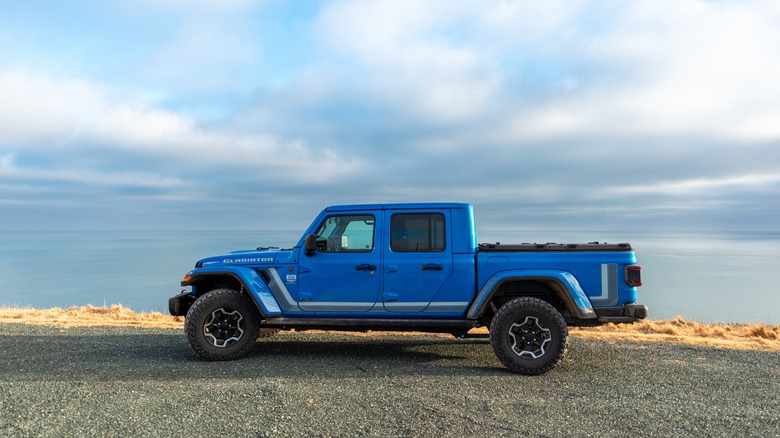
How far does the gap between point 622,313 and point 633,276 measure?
1.53 ft

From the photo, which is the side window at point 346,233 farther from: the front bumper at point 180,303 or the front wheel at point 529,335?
the front bumper at point 180,303

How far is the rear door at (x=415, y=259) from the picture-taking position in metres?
6.60

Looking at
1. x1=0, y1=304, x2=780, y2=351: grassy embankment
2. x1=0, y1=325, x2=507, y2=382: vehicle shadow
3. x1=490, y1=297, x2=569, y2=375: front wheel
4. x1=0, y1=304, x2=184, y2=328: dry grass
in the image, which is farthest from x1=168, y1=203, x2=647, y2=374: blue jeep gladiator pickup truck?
x1=0, y1=304, x2=184, y2=328: dry grass

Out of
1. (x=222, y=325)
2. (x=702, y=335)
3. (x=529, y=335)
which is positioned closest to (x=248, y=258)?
(x=222, y=325)

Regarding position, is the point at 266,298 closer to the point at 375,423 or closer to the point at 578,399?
the point at 375,423

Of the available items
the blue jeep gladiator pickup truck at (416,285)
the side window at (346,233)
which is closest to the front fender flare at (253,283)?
the blue jeep gladiator pickup truck at (416,285)

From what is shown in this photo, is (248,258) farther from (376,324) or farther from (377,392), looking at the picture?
(377,392)

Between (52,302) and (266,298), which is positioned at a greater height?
(266,298)

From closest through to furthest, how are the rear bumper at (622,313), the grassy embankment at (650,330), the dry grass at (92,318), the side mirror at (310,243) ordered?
the rear bumper at (622,313) < the side mirror at (310,243) < the grassy embankment at (650,330) < the dry grass at (92,318)

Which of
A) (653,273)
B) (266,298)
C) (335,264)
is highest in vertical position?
(335,264)

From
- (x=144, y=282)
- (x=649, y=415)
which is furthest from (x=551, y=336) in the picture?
(x=144, y=282)

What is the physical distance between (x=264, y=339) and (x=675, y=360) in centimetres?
611

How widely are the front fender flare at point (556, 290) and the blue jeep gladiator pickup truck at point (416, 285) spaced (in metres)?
0.01

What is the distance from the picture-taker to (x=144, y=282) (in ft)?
261
